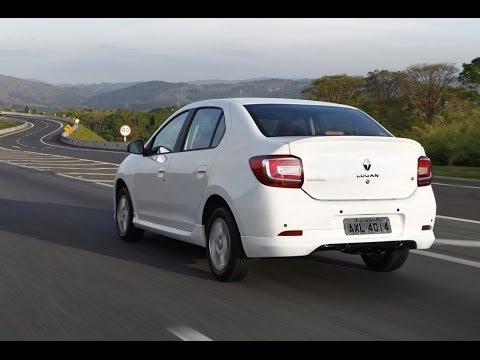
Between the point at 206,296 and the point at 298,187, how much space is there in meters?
1.16

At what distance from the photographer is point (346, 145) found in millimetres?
6438

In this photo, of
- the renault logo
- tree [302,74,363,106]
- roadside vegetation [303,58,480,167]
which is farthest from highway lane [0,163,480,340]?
tree [302,74,363,106]

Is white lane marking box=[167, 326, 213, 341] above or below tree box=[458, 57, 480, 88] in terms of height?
below

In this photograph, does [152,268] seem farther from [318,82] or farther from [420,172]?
[318,82]

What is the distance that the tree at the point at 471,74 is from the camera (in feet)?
186

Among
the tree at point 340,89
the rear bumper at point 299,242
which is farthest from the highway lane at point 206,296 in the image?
the tree at point 340,89

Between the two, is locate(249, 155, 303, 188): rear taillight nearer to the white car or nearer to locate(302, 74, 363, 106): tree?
the white car

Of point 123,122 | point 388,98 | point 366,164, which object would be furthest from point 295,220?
point 123,122

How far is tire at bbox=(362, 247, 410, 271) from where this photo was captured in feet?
24.2

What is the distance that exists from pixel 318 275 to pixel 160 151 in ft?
7.38

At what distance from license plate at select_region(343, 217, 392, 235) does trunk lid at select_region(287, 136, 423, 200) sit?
183 millimetres

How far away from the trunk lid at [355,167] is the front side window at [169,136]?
217 cm

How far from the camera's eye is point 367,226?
6461mm
